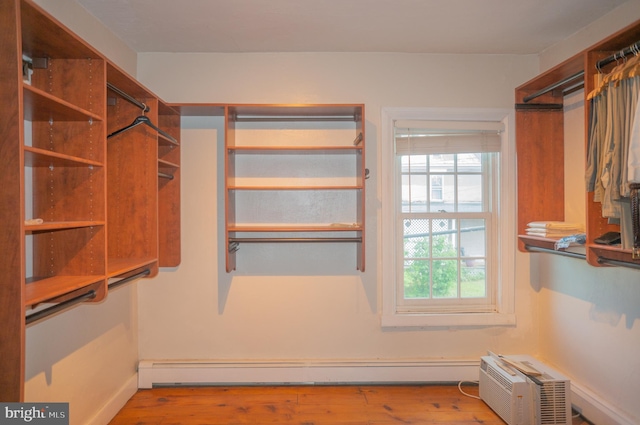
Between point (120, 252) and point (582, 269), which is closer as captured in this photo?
point (120, 252)

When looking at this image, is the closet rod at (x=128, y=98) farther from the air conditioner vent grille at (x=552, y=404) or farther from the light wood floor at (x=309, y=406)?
the air conditioner vent grille at (x=552, y=404)

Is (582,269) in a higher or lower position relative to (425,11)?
lower

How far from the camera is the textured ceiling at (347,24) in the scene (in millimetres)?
2539

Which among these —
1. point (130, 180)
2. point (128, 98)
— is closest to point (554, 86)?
point (128, 98)

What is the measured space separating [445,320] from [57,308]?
2712 millimetres

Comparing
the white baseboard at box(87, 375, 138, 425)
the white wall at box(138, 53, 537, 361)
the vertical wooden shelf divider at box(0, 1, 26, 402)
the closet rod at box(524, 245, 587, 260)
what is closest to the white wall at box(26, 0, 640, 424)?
the white wall at box(138, 53, 537, 361)

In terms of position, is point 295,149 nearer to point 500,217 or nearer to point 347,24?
point 347,24

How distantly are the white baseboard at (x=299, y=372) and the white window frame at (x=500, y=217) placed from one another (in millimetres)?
352

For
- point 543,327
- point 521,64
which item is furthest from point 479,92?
point 543,327

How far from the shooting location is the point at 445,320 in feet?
10.9

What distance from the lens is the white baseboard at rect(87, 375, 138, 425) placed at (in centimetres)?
264

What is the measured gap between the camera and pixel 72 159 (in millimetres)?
1810

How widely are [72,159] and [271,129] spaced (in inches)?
68.2

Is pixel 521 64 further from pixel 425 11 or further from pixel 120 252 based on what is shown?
pixel 120 252
